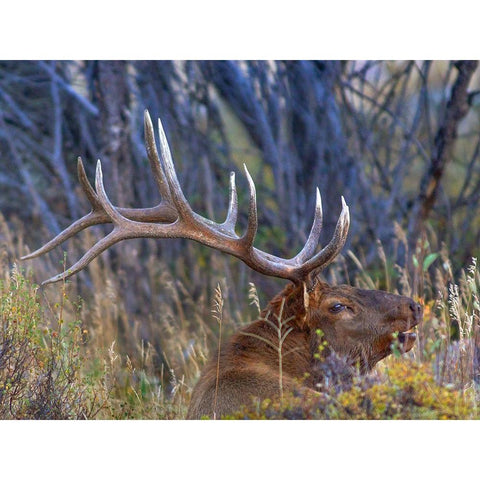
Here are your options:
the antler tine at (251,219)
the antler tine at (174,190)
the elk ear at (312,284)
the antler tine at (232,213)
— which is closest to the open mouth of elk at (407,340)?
the elk ear at (312,284)

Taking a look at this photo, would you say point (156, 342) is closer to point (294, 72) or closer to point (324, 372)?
point (294, 72)

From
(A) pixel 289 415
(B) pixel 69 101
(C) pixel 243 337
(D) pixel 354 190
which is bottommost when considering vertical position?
(A) pixel 289 415

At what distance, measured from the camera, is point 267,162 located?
10.0 m

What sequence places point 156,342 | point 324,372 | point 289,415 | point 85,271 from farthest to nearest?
point 85,271 → point 156,342 → point 324,372 → point 289,415

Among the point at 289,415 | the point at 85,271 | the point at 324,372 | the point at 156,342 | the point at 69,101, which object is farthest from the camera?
the point at 69,101

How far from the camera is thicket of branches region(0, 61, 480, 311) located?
9258mm

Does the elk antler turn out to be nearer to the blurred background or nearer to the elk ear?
the elk ear

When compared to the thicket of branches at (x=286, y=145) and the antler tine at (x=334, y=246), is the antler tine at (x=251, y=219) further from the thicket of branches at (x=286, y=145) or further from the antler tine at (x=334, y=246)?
the thicket of branches at (x=286, y=145)

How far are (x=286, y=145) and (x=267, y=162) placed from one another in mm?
275

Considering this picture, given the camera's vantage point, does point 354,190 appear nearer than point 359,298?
No

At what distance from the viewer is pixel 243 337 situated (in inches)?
201

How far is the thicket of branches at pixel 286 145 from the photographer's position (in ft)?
30.4

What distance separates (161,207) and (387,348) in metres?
1.44

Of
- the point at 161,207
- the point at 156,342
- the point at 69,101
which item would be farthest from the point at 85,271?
the point at 161,207
